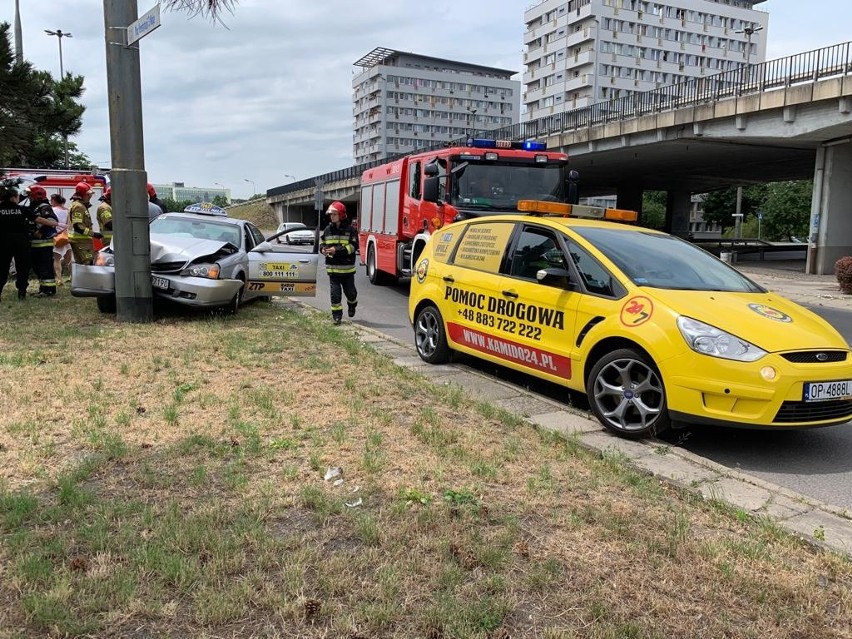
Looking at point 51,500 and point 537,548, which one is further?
point 51,500

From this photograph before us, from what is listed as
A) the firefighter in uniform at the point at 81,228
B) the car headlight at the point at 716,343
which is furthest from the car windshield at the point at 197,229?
the car headlight at the point at 716,343

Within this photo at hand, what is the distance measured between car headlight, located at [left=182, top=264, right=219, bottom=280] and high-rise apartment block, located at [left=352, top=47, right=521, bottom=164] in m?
105

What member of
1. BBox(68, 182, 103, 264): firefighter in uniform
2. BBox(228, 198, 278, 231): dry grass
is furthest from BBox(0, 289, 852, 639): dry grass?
BBox(228, 198, 278, 231): dry grass

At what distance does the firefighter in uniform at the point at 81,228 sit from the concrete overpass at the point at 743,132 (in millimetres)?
20925

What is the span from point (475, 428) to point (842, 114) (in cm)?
2175

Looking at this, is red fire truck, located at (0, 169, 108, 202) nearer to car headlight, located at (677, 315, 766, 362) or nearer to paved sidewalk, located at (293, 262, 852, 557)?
paved sidewalk, located at (293, 262, 852, 557)

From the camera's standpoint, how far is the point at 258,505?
133 inches

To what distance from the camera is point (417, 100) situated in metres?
116

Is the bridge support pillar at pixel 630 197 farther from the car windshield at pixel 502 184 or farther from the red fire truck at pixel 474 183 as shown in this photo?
the car windshield at pixel 502 184

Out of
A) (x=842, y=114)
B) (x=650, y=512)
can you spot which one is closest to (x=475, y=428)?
(x=650, y=512)

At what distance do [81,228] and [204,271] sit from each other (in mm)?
4199

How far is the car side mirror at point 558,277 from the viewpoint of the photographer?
5629 mm

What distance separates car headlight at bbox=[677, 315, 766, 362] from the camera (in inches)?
178

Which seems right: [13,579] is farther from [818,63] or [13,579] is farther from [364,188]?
[818,63]
